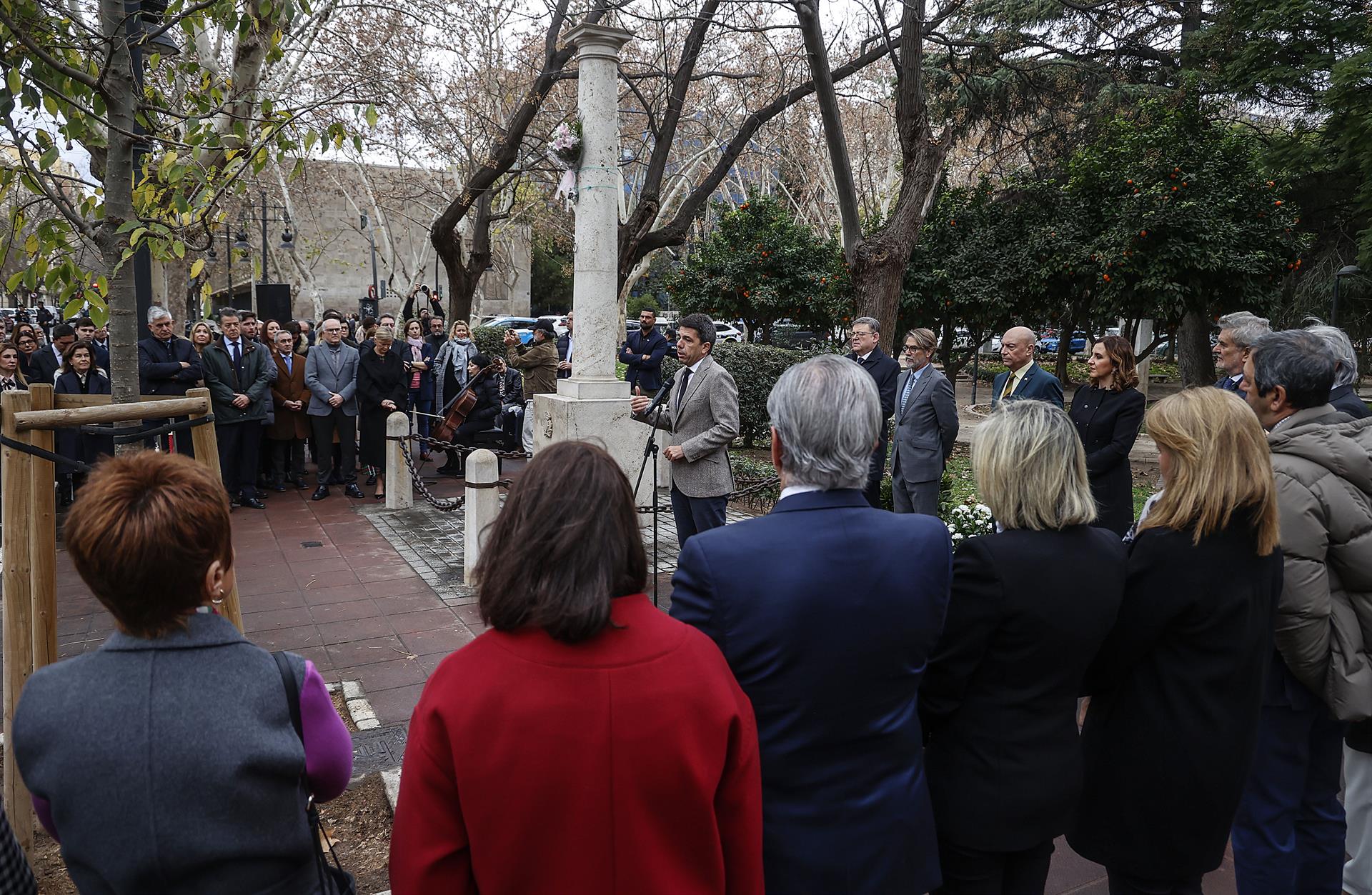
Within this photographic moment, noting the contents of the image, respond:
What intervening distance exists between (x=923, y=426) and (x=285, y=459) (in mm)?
7551

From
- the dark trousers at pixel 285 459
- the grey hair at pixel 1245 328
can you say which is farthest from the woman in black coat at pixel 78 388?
the grey hair at pixel 1245 328

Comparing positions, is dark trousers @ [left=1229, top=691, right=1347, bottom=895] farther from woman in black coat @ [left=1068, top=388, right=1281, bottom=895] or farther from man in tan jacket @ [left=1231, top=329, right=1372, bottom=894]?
woman in black coat @ [left=1068, top=388, right=1281, bottom=895]

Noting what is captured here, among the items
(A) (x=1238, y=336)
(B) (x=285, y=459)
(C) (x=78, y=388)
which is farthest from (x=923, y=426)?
(C) (x=78, y=388)

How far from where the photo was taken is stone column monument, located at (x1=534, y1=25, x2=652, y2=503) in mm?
8438

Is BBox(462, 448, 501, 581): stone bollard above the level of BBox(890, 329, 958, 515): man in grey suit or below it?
below

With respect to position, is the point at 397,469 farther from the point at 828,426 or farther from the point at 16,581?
the point at 828,426

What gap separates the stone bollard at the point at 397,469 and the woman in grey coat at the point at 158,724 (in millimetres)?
7747

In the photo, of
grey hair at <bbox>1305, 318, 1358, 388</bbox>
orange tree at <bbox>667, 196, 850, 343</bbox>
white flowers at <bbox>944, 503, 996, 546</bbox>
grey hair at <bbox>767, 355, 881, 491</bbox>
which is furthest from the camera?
orange tree at <bbox>667, 196, 850, 343</bbox>

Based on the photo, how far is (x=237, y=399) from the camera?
9.01 m

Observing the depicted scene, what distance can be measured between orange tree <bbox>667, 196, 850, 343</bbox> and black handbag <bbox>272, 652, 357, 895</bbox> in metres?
14.3

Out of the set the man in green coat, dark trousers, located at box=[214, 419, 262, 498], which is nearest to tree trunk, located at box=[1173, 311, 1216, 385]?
the man in green coat

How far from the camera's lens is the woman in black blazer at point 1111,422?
567 cm

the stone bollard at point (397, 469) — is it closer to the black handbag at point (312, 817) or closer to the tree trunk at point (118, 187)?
the tree trunk at point (118, 187)

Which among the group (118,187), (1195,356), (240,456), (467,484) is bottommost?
Answer: (240,456)
